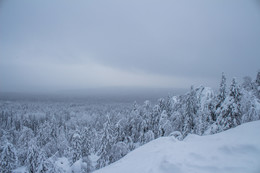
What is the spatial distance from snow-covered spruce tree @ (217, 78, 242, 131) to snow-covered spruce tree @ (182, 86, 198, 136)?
147 inches

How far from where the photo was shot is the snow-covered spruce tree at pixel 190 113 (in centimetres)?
1255

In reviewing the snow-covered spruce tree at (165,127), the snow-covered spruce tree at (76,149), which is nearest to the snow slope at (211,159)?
the snow-covered spruce tree at (165,127)

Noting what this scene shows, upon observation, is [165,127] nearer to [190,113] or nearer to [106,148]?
[190,113]

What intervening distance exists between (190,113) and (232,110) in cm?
459

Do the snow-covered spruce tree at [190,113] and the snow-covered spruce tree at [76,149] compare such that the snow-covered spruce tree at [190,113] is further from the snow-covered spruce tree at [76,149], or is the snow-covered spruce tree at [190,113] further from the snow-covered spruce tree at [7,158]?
the snow-covered spruce tree at [7,158]

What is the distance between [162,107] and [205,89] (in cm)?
601

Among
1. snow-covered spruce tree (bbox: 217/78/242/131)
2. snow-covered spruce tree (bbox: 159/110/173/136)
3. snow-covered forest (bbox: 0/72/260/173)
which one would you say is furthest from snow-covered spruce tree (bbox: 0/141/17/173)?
snow-covered spruce tree (bbox: 217/78/242/131)

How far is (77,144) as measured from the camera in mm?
16938

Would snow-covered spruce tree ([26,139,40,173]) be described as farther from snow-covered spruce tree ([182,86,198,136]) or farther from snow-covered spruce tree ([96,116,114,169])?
snow-covered spruce tree ([182,86,198,136])

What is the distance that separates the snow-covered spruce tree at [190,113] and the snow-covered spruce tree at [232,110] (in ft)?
12.2

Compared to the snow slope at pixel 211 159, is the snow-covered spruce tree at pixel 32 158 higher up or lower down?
lower down

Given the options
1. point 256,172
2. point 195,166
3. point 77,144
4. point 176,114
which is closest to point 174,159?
point 195,166

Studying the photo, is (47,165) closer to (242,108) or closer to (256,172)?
(256,172)

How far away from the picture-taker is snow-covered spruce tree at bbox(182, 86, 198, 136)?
41.2 ft
